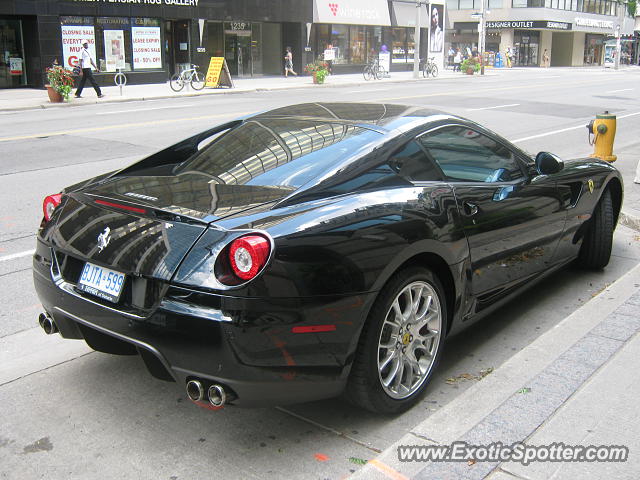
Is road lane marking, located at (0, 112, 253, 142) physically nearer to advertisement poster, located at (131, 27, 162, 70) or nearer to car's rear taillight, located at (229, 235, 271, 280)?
car's rear taillight, located at (229, 235, 271, 280)

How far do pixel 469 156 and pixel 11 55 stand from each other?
25.7m

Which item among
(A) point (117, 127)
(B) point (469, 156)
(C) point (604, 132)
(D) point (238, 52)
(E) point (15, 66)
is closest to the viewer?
(B) point (469, 156)

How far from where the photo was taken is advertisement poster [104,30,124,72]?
1089 inches

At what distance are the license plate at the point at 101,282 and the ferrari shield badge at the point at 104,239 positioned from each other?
9 cm

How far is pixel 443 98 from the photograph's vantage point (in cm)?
2327

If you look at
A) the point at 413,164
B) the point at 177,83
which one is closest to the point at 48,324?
the point at 413,164

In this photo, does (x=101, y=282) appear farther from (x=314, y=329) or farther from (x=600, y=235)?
(x=600, y=235)

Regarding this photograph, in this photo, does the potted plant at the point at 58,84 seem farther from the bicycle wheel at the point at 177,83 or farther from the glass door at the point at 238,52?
the glass door at the point at 238,52

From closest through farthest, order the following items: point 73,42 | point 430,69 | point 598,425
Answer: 1. point 598,425
2. point 73,42
3. point 430,69

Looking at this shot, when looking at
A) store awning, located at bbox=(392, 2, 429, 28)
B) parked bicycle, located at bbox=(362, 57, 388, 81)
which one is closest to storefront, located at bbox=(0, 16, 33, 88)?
parked bicycle, located at bbox=(362, 57, 388, 81)

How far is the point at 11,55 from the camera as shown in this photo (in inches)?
1021

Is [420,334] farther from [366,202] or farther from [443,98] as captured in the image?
[443,98]

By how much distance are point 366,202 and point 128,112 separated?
16998 millimetres

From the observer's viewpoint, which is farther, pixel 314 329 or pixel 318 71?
pixel 318 71
